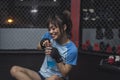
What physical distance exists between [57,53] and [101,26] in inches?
72.9

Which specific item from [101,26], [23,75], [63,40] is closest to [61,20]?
[63,40]

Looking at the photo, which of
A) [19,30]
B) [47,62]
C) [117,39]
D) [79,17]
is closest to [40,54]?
[19,30]

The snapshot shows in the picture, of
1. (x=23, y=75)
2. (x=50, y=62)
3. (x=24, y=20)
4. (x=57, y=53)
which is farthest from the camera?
(x=24, y=20)

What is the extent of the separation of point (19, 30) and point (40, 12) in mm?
447

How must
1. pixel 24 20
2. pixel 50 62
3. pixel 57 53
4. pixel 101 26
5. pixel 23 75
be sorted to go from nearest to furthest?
pixel 57 53, pixel 50 62, pixel 23 75, pixel 101 26, pixel 24 20

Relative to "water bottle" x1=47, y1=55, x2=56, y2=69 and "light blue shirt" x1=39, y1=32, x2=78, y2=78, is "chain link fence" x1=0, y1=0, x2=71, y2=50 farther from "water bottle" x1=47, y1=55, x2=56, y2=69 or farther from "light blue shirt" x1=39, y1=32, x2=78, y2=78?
"water bottle" x1=47, y1=55, x2=56, y2=69

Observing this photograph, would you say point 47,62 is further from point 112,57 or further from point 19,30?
point 19,30

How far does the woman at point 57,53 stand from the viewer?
3939 mm

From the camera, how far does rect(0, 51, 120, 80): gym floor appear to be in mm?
5555

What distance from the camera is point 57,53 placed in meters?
3.90

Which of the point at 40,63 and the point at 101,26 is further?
the point at 40,63

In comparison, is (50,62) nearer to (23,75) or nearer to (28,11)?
(23,75)

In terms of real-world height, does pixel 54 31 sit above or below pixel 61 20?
below

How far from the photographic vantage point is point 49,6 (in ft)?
18.9
